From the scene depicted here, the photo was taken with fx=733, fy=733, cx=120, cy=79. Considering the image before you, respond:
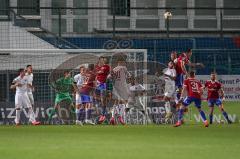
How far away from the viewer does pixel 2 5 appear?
3897 centimetres

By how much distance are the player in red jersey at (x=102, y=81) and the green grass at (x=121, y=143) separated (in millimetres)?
2993

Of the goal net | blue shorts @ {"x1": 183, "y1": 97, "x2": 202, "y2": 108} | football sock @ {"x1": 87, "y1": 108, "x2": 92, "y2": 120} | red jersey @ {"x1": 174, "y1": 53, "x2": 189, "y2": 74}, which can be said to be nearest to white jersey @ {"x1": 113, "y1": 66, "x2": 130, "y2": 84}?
the goal net

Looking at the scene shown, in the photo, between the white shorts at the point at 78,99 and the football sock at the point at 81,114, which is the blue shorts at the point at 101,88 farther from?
the football sock at the point at 81,114

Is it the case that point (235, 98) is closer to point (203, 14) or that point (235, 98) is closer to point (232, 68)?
point (232, 68)

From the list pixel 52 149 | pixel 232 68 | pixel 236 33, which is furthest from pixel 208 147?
pixel 236 33

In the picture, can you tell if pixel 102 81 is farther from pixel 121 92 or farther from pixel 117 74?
pixel 121 92

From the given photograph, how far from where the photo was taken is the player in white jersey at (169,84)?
85.0ft

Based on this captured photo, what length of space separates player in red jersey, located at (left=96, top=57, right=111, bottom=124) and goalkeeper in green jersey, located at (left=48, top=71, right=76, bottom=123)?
0.94 m

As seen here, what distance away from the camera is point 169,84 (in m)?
26.4

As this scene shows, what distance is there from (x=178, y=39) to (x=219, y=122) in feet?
42.5

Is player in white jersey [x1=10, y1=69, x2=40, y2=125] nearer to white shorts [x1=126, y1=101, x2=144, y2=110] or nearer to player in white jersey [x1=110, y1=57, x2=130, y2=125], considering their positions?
player in white jersey [x1=110, y1=57, x2=130, y2=125]

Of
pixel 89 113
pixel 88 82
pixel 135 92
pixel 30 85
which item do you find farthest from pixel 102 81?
pixel 30 85

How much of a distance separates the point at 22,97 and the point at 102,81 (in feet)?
9.40

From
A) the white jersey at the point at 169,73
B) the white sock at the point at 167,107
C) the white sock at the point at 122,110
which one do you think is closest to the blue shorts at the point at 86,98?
the white sock at the point at 122,110
